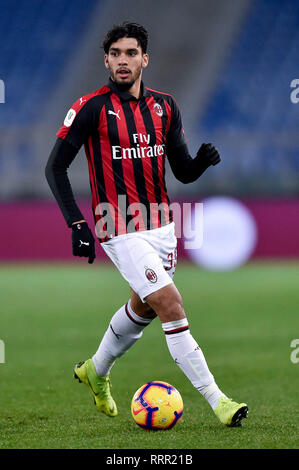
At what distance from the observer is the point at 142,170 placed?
4.61 meters

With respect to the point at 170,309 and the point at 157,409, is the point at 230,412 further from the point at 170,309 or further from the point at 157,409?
the point at 170,309

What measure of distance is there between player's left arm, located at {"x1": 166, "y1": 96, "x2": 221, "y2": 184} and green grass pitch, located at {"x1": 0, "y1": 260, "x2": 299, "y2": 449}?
1461mm

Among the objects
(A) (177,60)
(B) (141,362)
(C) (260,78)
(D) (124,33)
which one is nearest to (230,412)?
(D) (124,33)

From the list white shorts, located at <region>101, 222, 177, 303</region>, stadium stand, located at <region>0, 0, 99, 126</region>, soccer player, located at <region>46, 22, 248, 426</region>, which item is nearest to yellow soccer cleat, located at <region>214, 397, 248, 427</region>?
soccer player, located at <region>46, 22, 248, 426</region>

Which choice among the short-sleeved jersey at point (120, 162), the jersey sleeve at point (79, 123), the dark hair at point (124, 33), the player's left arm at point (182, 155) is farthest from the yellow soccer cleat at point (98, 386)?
the dark hair at point (124, 33)

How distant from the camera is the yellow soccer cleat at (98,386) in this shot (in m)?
4.80

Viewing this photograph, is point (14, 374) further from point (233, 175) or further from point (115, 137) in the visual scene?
point (233, 175)

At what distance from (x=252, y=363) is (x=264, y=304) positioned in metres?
3.87

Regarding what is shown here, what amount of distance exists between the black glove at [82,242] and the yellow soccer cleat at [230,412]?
1032 millimetres

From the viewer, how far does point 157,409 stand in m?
Result: 4.25

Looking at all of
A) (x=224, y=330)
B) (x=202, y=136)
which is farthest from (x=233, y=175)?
(x=224, y=330)

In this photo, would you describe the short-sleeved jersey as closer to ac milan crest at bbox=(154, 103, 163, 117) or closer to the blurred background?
ac milan crest at bbox=(154, 103, 163, 117)
